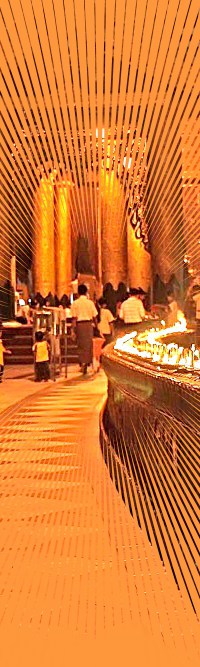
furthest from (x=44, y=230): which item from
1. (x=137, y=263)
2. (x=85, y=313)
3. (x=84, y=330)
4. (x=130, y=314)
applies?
(x=84, y=330)

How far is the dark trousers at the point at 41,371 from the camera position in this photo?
33.8 feet

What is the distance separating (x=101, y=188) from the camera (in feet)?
6.60

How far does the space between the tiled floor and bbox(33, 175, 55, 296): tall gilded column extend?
0.73m

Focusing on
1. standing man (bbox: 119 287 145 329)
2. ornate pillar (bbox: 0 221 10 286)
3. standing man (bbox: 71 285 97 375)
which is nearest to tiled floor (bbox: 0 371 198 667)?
ornate pillar (bbox: 0 221 10 286)

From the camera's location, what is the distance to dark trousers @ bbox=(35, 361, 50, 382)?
10.3 metres

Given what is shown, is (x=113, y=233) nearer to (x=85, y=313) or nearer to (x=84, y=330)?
(x=85, y=313)

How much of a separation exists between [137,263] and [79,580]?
2.68 feet

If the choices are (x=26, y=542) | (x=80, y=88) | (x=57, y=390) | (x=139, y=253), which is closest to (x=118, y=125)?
(x=80, y=88)

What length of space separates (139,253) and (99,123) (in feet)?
2.41

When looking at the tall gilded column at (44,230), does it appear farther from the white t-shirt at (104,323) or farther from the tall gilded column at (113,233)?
the white t-shirt at (104,323)

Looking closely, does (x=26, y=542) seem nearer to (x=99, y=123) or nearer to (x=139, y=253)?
(x=139, y=253)

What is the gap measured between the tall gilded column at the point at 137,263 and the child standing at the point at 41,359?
7.55 m

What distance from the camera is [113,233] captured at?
2.31 meters

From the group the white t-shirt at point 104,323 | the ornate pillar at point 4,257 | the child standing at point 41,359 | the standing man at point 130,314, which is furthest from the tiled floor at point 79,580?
the white t-shirt at point 104,323
